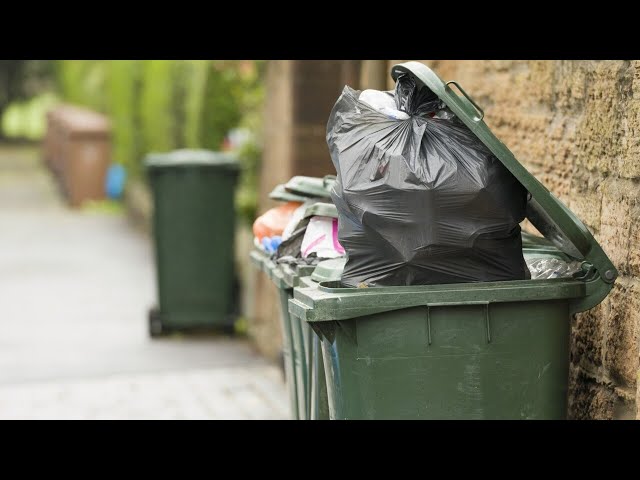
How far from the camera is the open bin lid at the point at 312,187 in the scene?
479 centimetres

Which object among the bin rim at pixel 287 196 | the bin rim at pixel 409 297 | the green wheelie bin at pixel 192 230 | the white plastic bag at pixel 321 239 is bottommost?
the green wheelie bin at pixel 192 230

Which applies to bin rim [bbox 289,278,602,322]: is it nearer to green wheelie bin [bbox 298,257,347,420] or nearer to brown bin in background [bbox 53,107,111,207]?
green wheelie bin [bbox 298,257,347,420]

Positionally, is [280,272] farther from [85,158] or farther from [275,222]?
[85,158]

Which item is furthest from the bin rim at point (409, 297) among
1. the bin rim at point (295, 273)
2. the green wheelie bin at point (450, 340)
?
the bin rim at point (295, 273)

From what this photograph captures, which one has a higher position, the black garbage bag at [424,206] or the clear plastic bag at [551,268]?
the black garbage bag at [424,206]

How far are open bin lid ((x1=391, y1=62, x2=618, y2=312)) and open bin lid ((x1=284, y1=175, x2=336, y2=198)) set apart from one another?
2.50ft

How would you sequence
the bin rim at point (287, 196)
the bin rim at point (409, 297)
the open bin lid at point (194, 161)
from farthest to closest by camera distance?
the open bin lid at point (194, 161) → the bin rim at point (287, 196) → the bin rim at point (409, 297)

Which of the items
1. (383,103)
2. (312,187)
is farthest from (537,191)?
(312,187)

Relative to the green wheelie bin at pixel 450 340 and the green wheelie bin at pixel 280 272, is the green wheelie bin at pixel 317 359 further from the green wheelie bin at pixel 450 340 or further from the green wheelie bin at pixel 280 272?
the green wheelie bin at pixel 450 340

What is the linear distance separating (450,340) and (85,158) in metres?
15.5

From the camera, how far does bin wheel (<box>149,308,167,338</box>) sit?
32.0 ft

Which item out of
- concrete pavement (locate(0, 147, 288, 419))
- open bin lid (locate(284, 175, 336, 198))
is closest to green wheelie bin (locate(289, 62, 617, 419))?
open bin lid (locate(284, 175, 336, 198))
